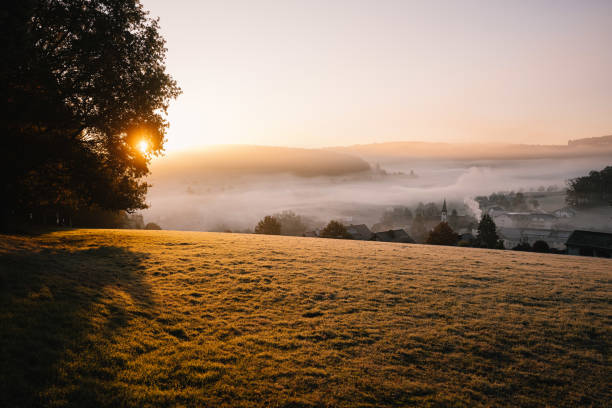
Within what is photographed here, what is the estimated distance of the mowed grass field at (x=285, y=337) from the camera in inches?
246

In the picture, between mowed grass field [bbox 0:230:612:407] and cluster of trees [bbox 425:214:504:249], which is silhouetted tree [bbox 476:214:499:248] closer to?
cluster of trees [bbox 425:214:504:249]

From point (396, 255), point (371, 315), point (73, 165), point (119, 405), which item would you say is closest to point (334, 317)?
point (371, 315)

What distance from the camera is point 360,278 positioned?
15.3 m

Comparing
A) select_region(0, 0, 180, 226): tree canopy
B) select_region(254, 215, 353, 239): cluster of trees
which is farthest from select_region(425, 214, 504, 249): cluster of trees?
select_region(0, 0, 180, 226): tree canopy

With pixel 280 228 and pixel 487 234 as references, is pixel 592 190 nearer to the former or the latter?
pixel 487 234

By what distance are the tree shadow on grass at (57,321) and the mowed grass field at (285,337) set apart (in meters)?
0.04

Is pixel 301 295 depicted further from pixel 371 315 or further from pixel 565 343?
pixel 565 343

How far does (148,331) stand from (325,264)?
11.4m

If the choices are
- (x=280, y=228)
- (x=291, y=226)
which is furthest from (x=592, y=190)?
(x=280, y=228)

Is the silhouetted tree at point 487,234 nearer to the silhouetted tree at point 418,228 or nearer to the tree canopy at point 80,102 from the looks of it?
the tree canopy at point 80,102

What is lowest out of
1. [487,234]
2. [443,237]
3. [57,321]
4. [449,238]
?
[487,234]

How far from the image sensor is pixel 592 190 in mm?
163125

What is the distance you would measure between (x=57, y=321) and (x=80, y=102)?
14.9 meters

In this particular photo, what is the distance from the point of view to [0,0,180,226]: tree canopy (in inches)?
571
